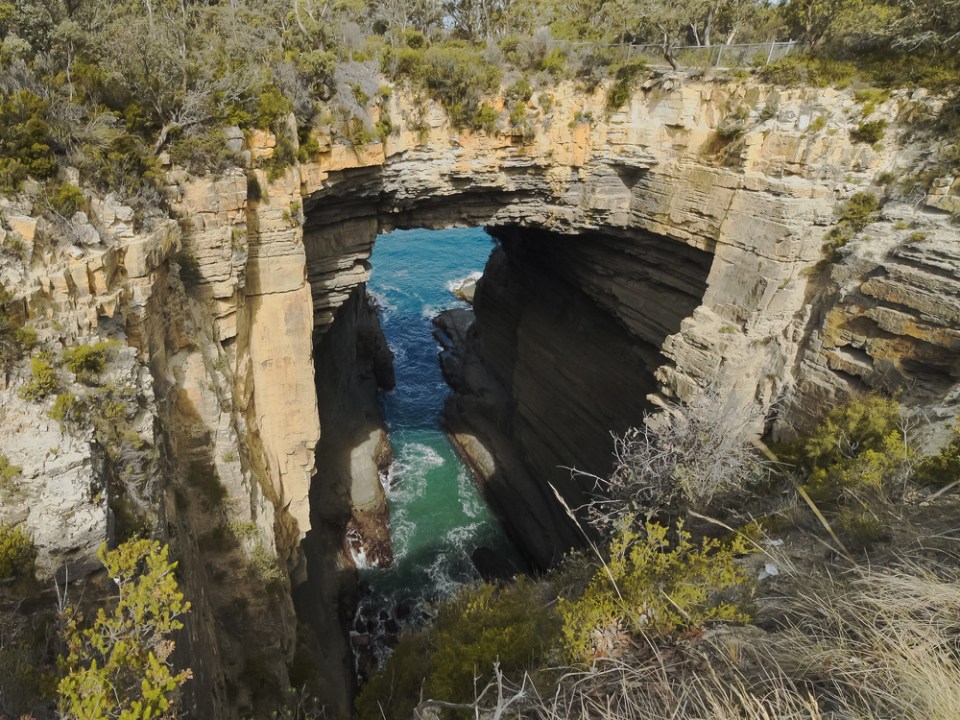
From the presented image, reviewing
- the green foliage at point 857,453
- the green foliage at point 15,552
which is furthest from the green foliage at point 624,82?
the green foliage at point 15,552

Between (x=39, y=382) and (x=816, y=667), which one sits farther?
(x=39, y=382)

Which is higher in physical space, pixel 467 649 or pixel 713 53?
pixel 713 53

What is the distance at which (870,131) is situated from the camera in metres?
10.4

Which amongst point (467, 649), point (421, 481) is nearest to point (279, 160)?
point (467, 649)

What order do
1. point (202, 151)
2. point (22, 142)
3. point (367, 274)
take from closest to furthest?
1. point (22, 142)
2. point (202, 151)
3. point (367, 274)

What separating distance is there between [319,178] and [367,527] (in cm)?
1333

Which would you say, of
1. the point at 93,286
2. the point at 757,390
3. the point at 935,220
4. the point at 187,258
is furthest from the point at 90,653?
the point at 935,220

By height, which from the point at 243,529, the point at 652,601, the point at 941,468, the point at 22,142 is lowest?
the point at 243,529

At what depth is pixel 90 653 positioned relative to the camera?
4492mm

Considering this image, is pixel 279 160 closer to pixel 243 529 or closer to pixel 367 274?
pixel 367 274

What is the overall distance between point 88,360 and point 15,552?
2.06 metres

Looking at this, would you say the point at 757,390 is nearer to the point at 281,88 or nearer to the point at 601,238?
the point at 601,238

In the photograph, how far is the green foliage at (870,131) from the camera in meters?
10.4

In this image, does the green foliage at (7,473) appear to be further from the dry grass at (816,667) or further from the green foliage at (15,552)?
the dry grass at (816,667)
